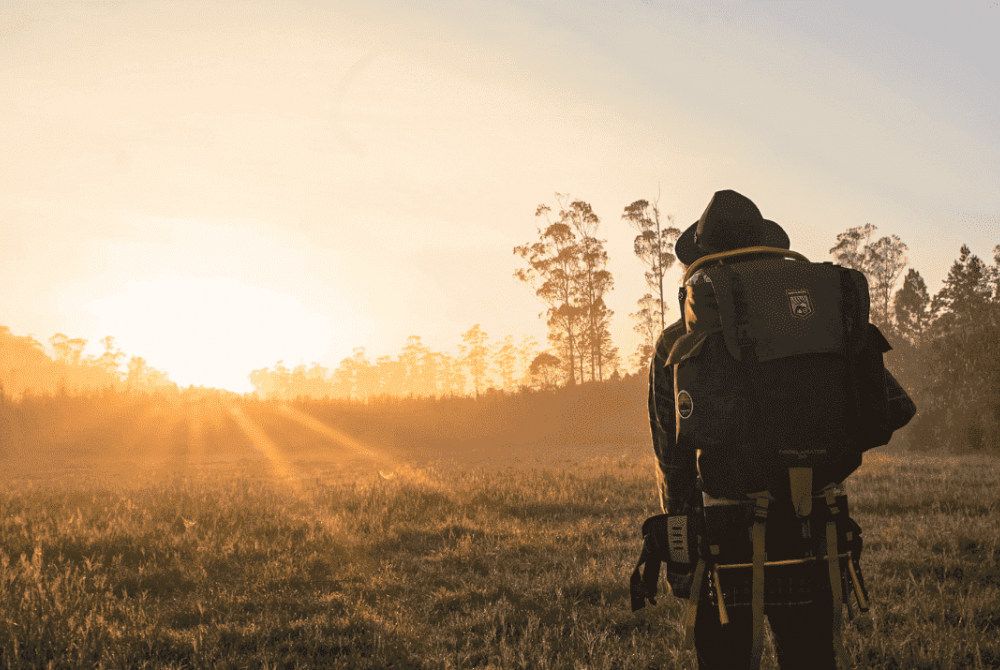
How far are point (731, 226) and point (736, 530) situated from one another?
3.72 ft

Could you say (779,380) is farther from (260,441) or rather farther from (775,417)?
(260,441)

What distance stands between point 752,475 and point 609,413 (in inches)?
1585

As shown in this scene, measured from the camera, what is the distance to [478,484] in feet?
41.9

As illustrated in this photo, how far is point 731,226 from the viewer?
2.58 metres

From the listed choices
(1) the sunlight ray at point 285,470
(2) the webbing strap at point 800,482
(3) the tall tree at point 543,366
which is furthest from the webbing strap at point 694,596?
(3) the tall tree at point 543,366

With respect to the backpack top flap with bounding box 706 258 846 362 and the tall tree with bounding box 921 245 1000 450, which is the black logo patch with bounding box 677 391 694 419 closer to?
the backpack top flap with bounding box 706 258 846 362

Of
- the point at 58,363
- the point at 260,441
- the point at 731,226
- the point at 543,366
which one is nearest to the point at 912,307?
the point at 543,366

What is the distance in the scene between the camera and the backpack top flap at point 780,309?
89.7 inches

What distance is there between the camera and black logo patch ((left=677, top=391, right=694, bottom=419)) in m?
2.34

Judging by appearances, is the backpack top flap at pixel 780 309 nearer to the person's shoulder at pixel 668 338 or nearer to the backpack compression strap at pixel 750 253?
the backpack compression strap at pixel 750 253

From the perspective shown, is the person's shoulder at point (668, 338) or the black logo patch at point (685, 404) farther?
the person's shoulder at point (668, 338)

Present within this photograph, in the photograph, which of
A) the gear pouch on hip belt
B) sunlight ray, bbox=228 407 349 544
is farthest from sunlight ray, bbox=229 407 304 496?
the gear pouch on hip belt

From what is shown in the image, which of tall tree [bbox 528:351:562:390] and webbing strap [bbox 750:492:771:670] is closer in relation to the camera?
webbing strap [bbox 750:492:771:670]

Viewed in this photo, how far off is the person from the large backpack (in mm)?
15
